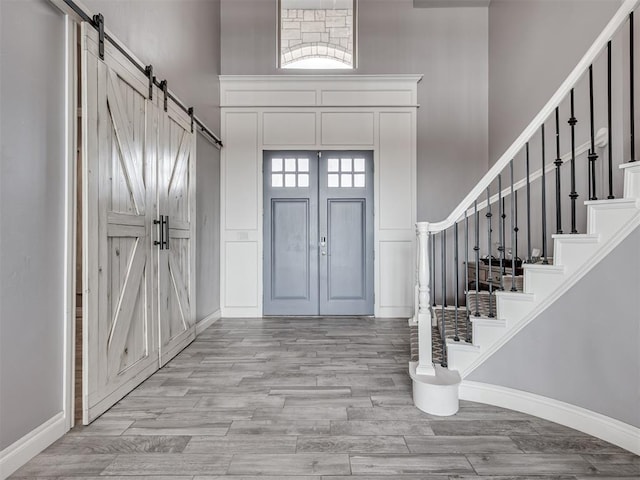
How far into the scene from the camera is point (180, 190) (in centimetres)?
353

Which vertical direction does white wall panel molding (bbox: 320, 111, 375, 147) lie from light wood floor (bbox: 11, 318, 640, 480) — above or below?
above

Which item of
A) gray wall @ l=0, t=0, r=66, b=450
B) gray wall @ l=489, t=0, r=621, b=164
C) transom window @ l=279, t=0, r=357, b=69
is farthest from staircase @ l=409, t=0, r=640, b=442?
transom window @ l=279, t=0, r=357, b=69

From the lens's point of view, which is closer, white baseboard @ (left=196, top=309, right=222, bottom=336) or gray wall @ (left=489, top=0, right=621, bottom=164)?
gray wall @ (left=489, top=0, right=621, bottom=164)

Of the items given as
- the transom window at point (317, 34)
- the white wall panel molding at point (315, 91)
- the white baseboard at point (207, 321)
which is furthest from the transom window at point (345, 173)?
the white baseboard at point (207, 321)

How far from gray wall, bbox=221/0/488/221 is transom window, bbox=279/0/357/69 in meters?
0.22

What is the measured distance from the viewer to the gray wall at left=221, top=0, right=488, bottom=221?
5141 millimetres

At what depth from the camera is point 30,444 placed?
1.74 m

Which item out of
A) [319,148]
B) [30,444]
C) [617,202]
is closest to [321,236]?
[319,148]

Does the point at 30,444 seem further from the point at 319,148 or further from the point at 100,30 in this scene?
the point at 319,148

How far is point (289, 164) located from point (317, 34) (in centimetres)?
208

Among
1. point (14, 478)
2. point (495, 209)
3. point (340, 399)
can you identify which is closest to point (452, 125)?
point (495, 209)

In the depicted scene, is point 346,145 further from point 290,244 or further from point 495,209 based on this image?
point 495,209

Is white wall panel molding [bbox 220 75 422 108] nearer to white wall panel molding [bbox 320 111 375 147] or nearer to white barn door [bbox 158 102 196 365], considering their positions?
white wall panel molding [bbox 320 111 375 147]

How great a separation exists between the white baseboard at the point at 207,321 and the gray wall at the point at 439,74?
3.24 meters
